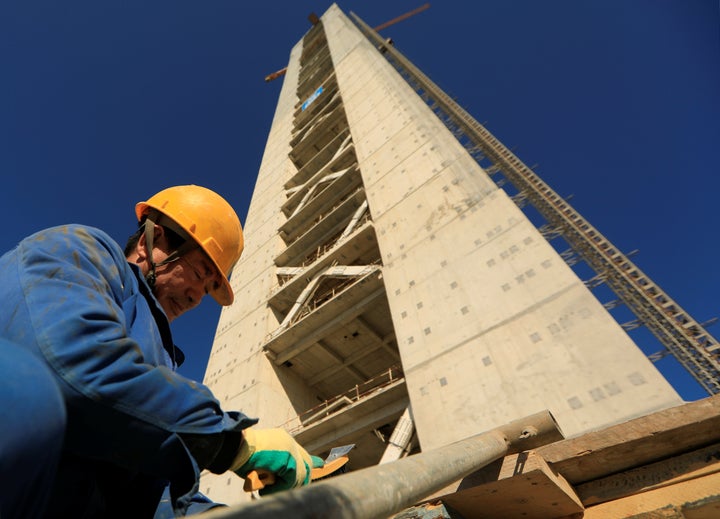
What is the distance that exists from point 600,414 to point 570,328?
3.53 feet

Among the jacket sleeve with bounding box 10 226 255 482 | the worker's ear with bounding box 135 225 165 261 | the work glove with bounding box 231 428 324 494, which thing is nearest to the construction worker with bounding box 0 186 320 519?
the jacket sleeve with bounding box 10 226 255 482

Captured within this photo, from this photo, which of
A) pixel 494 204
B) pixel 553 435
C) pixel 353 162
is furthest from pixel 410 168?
pixel 553 435

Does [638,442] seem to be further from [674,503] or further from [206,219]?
[206,219]

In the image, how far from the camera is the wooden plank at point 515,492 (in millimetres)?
2146

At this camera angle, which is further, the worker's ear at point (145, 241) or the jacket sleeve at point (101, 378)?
the worker's ear at point (145, 241)

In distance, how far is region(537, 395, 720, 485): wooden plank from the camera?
211 centimetres

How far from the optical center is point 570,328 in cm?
455

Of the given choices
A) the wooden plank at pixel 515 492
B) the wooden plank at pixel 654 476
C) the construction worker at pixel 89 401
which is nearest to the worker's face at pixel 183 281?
the construction worker at pixel 89 401

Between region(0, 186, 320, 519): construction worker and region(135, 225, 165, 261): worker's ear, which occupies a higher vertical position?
region(135, 225, 165, 261): worker's ear

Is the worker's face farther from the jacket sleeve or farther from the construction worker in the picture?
the jacket sleeve

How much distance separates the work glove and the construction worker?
0.80 feet

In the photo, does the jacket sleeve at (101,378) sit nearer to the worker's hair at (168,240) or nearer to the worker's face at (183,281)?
the worker's face at (183,281)

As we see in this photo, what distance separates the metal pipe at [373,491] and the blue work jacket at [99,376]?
0.51 metres

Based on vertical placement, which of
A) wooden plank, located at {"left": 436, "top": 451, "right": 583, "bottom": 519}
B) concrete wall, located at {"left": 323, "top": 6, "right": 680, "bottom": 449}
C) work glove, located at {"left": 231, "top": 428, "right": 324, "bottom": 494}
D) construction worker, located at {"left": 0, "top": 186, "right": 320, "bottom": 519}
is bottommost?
concrete wall, located at {"left": 323, "top": 6, "right": 680, "bottom": 449}
